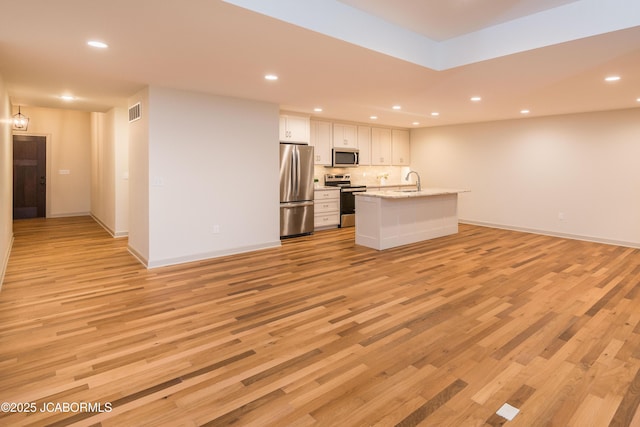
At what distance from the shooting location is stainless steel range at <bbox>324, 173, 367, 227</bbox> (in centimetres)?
823

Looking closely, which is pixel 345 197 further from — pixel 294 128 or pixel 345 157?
pixel 294 128

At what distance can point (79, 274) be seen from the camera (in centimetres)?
459

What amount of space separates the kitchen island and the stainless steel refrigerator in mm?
1206

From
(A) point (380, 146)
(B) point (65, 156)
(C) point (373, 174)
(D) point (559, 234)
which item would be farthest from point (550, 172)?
(B) point (65, 156)

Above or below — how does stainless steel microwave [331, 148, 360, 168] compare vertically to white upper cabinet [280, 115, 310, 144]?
below

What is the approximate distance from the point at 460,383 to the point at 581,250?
509 cm

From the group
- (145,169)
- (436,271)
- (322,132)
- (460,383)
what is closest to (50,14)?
(145,169)

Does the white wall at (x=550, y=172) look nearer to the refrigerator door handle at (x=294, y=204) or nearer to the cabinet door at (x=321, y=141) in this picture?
the cabinet door at (x=321, y=141)

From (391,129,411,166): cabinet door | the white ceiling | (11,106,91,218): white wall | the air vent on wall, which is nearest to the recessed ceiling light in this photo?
the white ceiling

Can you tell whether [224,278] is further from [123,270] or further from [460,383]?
[460,383]

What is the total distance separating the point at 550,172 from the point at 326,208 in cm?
454

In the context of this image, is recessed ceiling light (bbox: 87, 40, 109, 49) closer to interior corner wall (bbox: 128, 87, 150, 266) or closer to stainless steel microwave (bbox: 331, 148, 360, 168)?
interior corner wall (bbox: 128, 87, 150, 266)

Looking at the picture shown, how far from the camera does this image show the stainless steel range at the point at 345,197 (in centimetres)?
823

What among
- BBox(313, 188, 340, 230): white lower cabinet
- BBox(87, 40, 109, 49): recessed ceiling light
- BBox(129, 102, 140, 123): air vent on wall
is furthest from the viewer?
BBox(313, 188, 340, 230): white lower cabinet
